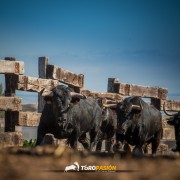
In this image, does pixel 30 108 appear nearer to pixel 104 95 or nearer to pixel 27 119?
pixel 104 95

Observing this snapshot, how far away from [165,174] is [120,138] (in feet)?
24.4

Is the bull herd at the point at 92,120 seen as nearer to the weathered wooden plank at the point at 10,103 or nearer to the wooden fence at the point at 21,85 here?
the wooden fence at the point at 21,85

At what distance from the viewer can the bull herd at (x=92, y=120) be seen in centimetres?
794

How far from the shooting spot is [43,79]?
9945 mm

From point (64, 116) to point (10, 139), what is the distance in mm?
1800

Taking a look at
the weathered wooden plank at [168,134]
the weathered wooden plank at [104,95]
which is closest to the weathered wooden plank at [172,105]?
the weathered wooden plank at [168,134]

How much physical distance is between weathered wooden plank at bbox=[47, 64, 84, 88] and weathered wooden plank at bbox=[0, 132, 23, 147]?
6.57 feet

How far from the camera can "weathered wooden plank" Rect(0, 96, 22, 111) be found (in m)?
8.99

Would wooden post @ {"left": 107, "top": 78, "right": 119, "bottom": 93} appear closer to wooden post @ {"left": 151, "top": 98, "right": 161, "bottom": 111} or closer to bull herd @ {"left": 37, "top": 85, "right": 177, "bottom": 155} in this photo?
bull herd @ {"left": 37, "top": 85, "right": 177, "bottom": 155}

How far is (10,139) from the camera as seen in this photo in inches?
355

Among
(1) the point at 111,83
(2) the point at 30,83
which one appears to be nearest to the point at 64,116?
(2) the point at 30,83

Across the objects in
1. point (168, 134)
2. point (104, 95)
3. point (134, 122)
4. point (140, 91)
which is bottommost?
point (168, 134)

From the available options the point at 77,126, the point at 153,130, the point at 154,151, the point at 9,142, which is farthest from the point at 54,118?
the point at 154,151

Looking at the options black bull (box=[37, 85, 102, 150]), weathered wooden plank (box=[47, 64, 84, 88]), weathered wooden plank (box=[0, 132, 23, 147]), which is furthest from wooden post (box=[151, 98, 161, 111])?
weathered wooden plank (box=[0, 132, 23, 147])
